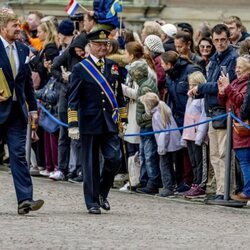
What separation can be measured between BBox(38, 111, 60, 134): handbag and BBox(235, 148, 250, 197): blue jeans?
4124 millimetres

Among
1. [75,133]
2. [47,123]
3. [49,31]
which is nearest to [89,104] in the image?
[75,133]

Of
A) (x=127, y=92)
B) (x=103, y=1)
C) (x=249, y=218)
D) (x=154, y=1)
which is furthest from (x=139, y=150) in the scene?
(x=154, y=1)

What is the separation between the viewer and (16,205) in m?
17.1

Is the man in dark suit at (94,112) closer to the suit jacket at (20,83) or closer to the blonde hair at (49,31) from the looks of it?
the suit jacket at (20,83)

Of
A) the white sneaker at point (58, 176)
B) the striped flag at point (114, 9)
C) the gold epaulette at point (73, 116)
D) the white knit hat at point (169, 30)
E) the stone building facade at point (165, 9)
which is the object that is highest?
the striped flag at point (114, 9)

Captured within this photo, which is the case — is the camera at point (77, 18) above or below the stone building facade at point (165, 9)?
above

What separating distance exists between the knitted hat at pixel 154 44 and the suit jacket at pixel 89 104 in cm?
355

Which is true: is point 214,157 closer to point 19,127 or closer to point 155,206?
point 155,206

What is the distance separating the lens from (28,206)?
15922 mm

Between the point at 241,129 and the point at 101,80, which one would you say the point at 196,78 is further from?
the point at 101,80

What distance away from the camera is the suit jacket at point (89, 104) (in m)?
16.4

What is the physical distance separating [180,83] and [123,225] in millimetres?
4047

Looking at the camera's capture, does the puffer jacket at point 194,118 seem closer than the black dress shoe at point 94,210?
No

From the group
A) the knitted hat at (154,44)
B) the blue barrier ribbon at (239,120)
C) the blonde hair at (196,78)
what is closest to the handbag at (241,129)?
the blue barrier ribbon at (239,120)
